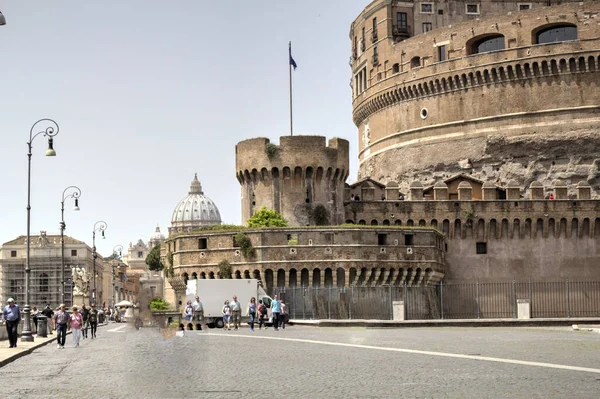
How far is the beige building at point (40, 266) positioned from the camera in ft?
378

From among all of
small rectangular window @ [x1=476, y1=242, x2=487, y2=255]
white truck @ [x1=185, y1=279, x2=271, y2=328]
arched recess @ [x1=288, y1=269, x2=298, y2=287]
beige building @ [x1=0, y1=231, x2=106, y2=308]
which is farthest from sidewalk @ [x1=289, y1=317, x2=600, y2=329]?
beige building @ [x1=0, y1=231, x2=106, y2=308]

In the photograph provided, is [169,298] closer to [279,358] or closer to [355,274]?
[355,274]

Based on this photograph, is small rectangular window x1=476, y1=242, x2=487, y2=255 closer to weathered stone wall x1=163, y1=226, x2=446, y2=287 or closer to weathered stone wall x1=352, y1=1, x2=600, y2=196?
weathered stone wall x1=352, y1=1, x2=600, y2=196

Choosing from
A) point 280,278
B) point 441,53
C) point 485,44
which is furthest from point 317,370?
point 485,44

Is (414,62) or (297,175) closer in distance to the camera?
(297,175)

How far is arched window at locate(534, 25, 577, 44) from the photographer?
74.0 meters

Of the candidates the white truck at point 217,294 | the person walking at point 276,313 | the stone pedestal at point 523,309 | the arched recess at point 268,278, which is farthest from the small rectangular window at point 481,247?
the person walking at point 276,313

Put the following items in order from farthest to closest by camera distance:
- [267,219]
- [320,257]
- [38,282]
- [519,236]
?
[38,282] → [519,236] → [267,219] → [320,257]

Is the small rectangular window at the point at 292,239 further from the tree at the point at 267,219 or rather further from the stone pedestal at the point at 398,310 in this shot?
the stone pedestal at the point at 398,310

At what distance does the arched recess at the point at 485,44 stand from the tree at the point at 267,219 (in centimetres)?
2606

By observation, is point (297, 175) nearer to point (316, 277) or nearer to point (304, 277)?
point (304, 277)

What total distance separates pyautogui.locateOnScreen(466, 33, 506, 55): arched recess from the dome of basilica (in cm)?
11254

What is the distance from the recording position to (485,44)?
7625 cm

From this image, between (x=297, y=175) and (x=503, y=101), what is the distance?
23.1 metres
